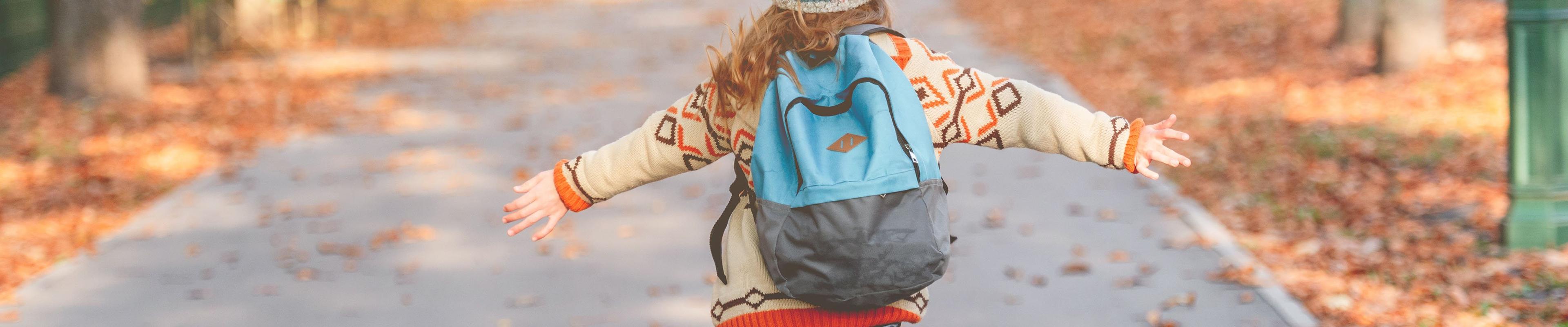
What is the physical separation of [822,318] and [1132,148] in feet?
2.46

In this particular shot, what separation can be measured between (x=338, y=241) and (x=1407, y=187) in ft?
19.2

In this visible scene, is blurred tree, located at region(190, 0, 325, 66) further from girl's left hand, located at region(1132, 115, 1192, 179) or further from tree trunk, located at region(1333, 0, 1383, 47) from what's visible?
girl's left hand, located at region(1132, 115, 1192, 179)

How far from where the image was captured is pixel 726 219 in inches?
110

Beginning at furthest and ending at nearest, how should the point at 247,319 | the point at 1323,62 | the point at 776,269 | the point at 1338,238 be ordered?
the point at 1323,62 → the point at 1338,238 → the point at 247,319 → the point at 776,269

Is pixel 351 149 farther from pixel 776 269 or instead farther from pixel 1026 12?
pixel 1026 12

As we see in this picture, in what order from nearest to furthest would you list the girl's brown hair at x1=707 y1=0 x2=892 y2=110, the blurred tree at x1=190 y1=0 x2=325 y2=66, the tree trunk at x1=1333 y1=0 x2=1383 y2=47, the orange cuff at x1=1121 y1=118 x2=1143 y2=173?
the girl's brown hair at x1=707 y1=0 x2=892 y2=110, the orange cuff at x1=1121 y1=118 x2=1143 y2=173, the tree trunk at x1=1333 y1=0 x2=1383 y2=47, the blurred tree at x1=190 y1=0 x2=325 y2=66

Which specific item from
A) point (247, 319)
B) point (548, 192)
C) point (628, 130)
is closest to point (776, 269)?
point (548, 192)

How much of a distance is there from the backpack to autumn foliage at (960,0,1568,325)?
3265 millimetres

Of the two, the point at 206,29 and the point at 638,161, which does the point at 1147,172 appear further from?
the point at 206,29

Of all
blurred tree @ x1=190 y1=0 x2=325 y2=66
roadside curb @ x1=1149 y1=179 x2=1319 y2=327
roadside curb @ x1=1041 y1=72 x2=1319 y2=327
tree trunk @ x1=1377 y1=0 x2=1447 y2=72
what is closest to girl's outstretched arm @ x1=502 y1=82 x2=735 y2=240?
roadside curb @ x1=1041 y1=72 x2=1319 y2=327

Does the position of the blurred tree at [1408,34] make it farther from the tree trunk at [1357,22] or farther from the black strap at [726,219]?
the black strap at [726,219]

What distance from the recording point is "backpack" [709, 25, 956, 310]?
7.60 feet

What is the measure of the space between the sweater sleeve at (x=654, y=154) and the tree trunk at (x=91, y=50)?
9.56 metres

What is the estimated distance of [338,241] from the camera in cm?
670
